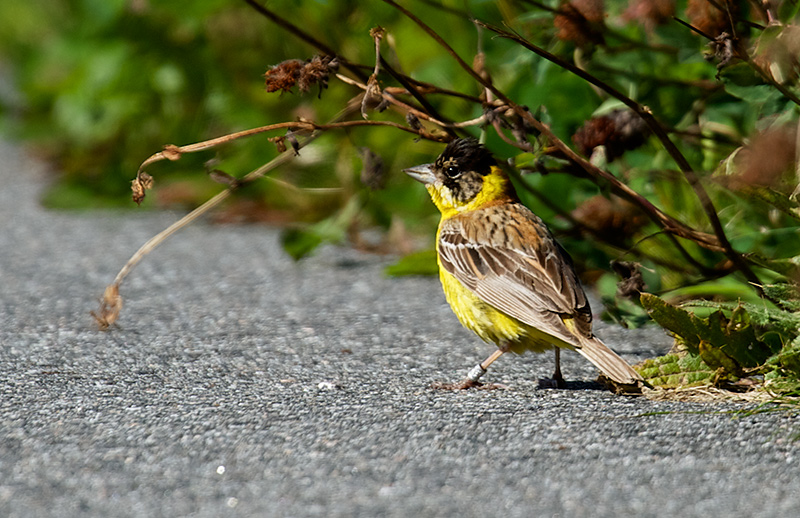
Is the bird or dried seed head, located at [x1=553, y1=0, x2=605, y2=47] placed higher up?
dried seed head, located at [x1=553, y1=0, x2=605, y2=47]

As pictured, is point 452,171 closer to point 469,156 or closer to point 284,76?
point 469,156

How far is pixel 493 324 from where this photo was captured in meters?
4.12

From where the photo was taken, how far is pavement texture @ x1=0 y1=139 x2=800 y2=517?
2689mm

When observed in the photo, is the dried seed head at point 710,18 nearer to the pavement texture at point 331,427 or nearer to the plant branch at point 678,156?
the plant branch at point 678,156

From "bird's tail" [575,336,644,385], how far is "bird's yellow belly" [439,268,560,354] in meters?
0.20

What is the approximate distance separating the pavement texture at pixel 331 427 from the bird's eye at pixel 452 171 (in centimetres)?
77

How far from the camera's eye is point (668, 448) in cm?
303

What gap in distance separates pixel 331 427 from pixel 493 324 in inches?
42.8

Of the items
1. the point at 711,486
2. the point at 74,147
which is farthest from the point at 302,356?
the point at 74,147

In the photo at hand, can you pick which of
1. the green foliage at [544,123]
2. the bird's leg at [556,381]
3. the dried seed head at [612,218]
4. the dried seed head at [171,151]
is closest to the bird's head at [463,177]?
the green foliage at [544,123]

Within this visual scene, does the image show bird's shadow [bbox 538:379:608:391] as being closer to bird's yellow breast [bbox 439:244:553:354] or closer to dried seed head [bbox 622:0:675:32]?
bird's yellow breast [bbox 439:244:553:354]

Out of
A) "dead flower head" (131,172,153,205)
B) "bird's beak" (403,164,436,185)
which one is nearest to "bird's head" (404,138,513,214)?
"bird's beak" (403,164,436,185)

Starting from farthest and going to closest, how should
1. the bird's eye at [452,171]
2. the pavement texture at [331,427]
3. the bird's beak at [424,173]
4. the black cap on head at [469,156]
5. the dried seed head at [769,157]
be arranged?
the bird's beak at [424,173] → the bird's eye at [452,171] → the black cap on head at [469,156] → the dried seed head at [769,157] → the pavement texture at [331,427]

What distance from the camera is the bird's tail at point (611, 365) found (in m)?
3.63
